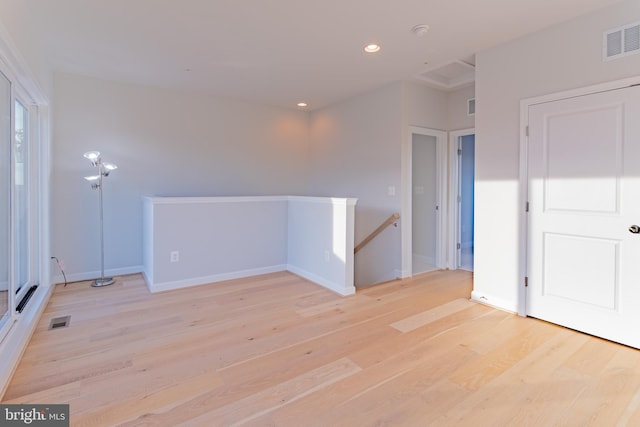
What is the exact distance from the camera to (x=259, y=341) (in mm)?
2582

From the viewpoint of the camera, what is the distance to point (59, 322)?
2.93m

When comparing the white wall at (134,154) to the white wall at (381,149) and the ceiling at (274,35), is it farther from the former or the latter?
the white wall at (381,149)

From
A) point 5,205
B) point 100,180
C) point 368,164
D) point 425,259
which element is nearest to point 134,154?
point 100,180

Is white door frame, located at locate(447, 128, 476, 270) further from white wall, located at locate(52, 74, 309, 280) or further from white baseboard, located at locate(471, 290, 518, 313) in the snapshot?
white wall, located at locate(52, 74, 309, 280)

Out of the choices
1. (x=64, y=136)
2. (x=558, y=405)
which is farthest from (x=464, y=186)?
(x=64, y=136)

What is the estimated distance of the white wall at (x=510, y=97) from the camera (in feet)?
8.65

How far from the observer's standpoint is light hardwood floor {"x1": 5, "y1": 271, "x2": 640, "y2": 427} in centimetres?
176

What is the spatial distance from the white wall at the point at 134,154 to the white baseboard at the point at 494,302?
3730mm

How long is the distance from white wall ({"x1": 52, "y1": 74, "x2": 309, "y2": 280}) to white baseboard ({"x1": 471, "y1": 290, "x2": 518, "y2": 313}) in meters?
3.73

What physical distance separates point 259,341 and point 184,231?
2013 millimetres

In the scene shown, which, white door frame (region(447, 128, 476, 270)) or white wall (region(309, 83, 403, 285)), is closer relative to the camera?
white wall (region(309, 83, 403, 285))

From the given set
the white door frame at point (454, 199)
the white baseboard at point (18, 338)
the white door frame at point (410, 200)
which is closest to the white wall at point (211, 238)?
the white baseboard at point (18, 338)

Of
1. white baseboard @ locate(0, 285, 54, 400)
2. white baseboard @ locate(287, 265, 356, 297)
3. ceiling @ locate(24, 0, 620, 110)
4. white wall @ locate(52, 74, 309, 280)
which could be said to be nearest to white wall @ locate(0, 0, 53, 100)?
ceiling @ locate(24, 0, 620, 110)


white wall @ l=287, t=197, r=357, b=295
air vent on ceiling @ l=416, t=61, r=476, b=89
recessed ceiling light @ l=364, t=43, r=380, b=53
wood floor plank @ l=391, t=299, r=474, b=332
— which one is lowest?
wood floor plank @ l=391, t=299, r=474, b=332
